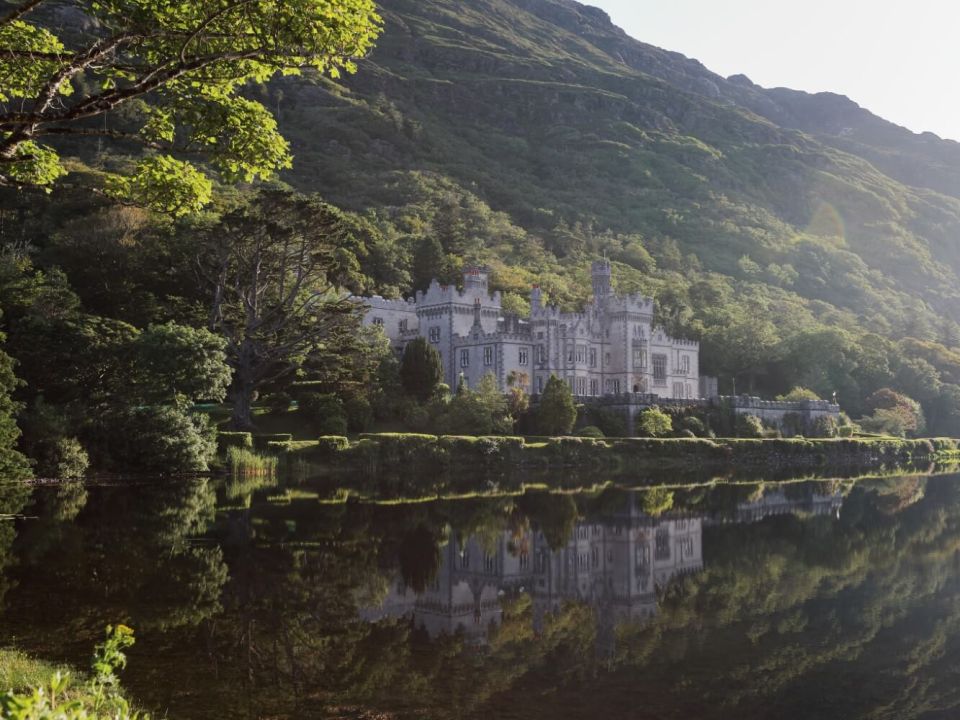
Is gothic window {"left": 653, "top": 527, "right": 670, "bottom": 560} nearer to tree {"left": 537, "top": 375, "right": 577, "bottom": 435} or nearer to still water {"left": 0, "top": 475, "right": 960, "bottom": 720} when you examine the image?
still water {"left": 0, "top": 475, "right": 960, "bottom": 720}

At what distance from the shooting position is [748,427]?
8056 centimetres

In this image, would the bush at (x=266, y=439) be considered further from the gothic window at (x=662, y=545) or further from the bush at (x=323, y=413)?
the gothic window at (x=662, y=545)

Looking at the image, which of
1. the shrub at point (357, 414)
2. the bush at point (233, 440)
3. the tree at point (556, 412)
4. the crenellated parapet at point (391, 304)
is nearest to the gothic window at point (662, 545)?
the bush at point (233, 440)

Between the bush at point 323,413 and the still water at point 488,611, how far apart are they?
1060 inches

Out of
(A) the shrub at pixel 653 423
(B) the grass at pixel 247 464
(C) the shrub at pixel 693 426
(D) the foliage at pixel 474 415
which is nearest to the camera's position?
(B) the grass at pixel 247 464

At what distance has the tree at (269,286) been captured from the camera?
2329 inches

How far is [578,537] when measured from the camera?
29391mm

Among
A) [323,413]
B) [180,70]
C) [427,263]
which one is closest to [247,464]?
[323,413]

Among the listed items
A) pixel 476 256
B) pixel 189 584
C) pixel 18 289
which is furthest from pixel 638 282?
pixel 189 584

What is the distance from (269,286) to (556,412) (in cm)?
2345

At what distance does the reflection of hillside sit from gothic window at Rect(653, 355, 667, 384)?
2257 inches

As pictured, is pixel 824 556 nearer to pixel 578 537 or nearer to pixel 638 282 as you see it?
pixel 578 537

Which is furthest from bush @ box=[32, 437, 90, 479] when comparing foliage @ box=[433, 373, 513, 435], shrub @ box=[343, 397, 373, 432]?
foliage @ box=[433, 373, 513, 435]

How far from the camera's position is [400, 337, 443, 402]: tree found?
69.4 meters
